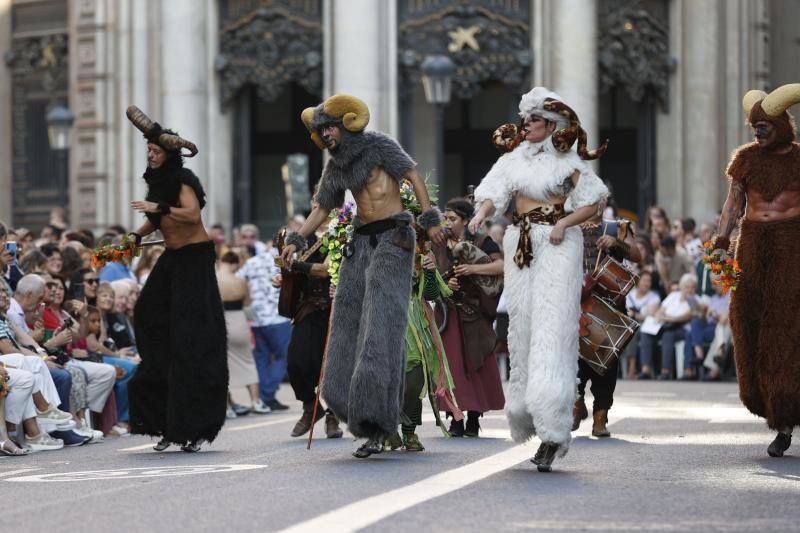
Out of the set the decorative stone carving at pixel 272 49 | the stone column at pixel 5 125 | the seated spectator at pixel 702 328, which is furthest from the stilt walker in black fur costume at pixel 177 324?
the stone column at pixel 5 125

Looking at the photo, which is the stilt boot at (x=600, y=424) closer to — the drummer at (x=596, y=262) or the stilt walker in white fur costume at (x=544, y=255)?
the drummer at (x=596, y=262)

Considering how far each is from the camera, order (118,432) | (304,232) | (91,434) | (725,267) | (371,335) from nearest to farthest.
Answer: (371,335), (304,232), (725,267), (91,434), (118,432)

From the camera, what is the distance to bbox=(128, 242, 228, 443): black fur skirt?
1338cm

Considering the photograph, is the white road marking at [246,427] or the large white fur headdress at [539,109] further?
the white road marking at [246,427]

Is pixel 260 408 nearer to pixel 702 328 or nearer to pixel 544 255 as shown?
pixel 702 328

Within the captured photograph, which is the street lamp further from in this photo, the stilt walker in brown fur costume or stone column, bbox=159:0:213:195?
the stilt walker in brown fur costume

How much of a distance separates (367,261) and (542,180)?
52.9 inches

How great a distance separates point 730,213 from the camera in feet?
42.8

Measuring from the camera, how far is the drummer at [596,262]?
14.5 metres

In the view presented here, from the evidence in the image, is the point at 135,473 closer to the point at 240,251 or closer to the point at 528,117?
the point at 528,117

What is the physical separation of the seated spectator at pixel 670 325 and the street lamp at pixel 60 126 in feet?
36.5

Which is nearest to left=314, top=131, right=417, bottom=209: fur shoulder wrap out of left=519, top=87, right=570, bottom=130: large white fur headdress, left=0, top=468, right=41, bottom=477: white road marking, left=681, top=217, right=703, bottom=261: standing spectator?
left=519, top=87, right=570, bottom=130: large white fur headdress

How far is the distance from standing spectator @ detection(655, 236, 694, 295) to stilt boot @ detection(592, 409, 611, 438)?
11.4 metres

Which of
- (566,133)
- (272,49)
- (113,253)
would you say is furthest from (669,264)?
(566,133)
